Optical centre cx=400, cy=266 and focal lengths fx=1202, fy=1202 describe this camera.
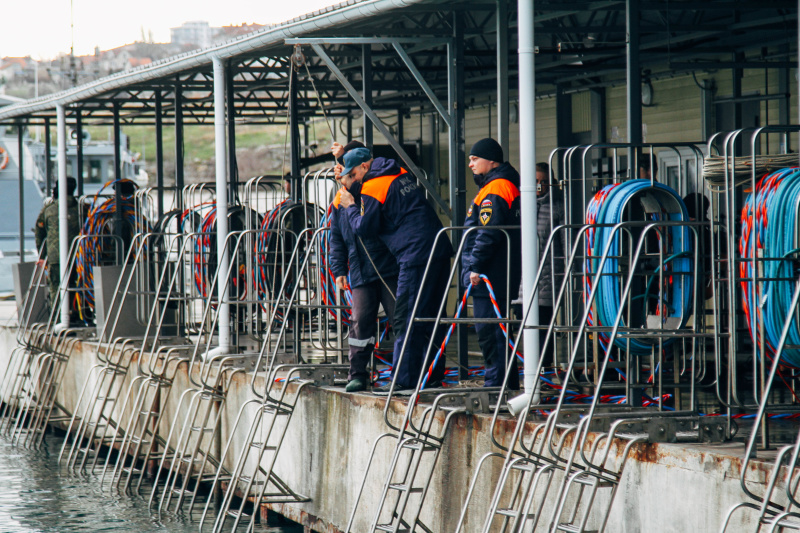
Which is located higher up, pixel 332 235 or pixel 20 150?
pixel 20 150

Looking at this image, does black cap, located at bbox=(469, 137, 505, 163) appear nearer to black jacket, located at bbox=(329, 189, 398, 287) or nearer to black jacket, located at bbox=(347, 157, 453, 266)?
black jacket, located at bbox=(347, 157, 453, 266)

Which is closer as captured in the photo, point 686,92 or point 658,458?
point 658,458

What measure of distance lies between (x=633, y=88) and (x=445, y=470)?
9.37ft

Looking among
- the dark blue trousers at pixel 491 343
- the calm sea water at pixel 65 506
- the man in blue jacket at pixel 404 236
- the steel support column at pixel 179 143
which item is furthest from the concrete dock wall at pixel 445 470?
the steel support column at pixel 179 143

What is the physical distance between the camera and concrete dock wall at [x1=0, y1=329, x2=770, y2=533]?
5922mm

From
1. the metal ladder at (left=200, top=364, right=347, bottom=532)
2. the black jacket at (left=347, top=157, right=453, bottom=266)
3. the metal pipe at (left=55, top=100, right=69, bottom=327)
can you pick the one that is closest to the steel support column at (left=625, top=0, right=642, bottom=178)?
the black jacket at (left=347, top=157, right=453, bottom=266)

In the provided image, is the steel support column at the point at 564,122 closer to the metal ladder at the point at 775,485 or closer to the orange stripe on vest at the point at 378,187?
the orange stripe on vest at the point at 378,187

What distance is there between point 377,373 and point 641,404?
3.31 metres

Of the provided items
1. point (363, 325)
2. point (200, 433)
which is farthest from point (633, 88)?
point (200, 433)

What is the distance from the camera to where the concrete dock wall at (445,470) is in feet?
19.4

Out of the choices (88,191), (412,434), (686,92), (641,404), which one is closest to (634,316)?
(641,404)

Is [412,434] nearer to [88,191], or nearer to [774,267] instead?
[774,267]

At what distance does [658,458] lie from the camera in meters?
6.24

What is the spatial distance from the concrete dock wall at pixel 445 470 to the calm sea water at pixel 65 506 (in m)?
0.86
